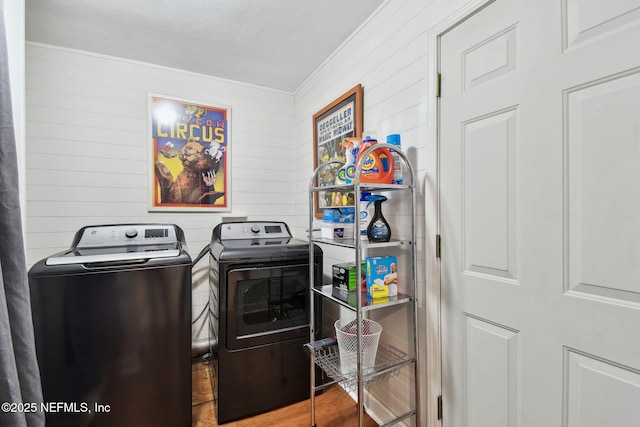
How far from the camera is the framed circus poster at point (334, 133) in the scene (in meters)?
1.92

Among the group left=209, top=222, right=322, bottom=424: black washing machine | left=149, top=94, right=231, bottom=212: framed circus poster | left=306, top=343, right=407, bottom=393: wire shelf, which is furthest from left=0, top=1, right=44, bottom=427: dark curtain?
left=149, top=94, right=231, bottom=212: framed circus poster

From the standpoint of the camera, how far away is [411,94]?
1.52 meters

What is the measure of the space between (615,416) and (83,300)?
2093 millimetres

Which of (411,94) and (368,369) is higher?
(411,94)

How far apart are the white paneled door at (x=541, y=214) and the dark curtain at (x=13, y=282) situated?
1457 millimetres

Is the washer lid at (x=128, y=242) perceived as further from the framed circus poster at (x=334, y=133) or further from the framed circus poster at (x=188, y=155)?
the framed circus poster at (x=334, y=133)

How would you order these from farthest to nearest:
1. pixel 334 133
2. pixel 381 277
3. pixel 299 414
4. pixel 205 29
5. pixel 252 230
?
1. pixel 252 230
2. pixel 334 133
3. pixel 205 29
4. pixel 299 414
5. pixel 381 277

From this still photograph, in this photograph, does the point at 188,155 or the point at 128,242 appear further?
the point at 188,155

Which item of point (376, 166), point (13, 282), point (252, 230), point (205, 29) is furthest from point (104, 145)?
point (376, 166)

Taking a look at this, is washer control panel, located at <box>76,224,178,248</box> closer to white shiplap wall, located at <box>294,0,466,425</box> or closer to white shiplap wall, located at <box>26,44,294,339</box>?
white shiplap wall, located at <box>26,44,294,339</box>

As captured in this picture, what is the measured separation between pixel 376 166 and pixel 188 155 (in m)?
1.76

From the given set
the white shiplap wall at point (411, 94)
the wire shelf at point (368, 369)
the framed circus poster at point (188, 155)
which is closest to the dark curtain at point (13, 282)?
the wire shelf at point (368, 369)

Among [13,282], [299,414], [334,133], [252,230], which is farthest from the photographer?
[252,230]

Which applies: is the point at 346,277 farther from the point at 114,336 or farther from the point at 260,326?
the point at 114,336
